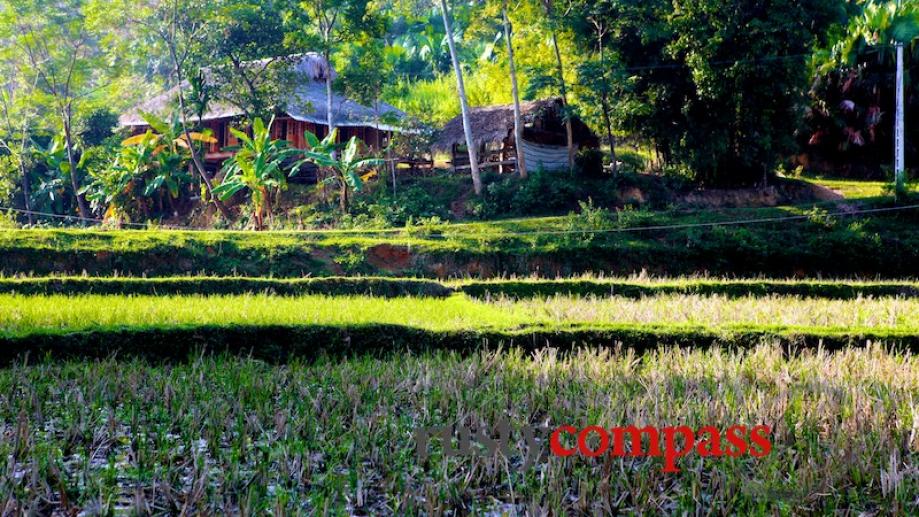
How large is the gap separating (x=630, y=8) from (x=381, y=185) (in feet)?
24.3

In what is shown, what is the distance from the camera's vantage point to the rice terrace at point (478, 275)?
331 cm

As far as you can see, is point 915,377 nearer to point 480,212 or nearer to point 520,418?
point 520,418

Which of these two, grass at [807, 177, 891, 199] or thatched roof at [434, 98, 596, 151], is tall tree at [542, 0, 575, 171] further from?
grass at [807, 177, 891, 199]

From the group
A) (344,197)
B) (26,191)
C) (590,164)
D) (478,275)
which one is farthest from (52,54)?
(478,275)

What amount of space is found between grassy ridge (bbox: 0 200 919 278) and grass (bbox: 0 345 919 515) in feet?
24.7

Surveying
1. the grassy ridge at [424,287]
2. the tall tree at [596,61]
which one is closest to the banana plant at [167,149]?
the tall tree at [596,61]

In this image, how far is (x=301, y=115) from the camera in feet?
71.6

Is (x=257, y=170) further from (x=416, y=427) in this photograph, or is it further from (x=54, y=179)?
(x=416, y=427)

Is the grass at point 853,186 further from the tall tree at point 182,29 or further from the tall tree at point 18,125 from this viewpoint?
the tall tree at point 18,125

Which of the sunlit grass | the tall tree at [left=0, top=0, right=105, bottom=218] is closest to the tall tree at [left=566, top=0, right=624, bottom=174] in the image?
the sunlit grass

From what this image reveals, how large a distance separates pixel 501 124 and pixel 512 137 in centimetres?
91

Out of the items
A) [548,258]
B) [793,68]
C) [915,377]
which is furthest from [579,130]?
[915,377]

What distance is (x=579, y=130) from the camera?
77.2 ft

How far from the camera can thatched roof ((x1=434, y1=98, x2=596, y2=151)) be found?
21984 mm
